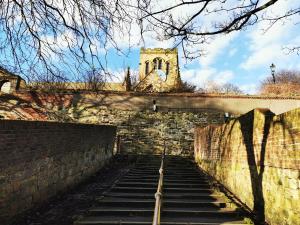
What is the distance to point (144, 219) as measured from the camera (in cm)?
543

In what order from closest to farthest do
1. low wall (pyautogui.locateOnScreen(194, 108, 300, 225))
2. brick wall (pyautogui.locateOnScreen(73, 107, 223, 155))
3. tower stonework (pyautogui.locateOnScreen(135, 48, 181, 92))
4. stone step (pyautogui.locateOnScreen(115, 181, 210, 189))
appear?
low wall (pyautogui.locateOnScreen(194, 108, 300, 225)) → stone step (pyautogui.locateOnScreen(115, 181, 210, 189)) → brick wall (pyautogui.locateOnScreen(73, 107, 223, 155)) → tower stonework (pyautogui.locateOnScreen(135, 48, 181, 92))

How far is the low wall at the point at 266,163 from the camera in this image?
13.9 feet

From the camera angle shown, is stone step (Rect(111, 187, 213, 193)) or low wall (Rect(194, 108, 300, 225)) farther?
stone step (Rect(111, 187, 213, 193))

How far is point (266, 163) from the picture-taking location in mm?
5391

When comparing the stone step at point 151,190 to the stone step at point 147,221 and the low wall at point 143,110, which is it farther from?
the low wall at point 143,110

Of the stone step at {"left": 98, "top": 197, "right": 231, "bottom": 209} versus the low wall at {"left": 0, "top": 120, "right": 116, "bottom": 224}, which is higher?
the low wall at {"left": 0, "top": 120, "right": 116, "bottom": 224}

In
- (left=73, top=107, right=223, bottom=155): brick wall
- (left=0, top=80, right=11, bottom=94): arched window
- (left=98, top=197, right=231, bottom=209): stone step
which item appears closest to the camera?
(left=98, top=197, right=231, bottom=209): stone step

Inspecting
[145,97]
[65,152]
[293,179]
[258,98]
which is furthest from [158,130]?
[293,179]

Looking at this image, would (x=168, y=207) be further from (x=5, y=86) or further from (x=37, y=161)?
(x=5, y=86)

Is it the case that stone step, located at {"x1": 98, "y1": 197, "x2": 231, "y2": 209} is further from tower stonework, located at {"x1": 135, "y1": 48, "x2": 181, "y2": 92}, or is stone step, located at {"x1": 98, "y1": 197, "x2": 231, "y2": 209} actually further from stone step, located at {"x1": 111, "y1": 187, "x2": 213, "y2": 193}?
tower stonework, located at {"x1": 135, "y1": 48, "x2": 181, "y2": 92}

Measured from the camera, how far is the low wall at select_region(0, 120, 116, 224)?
4863 mm

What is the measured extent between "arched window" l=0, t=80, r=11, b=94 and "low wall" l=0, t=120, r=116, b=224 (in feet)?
43.5

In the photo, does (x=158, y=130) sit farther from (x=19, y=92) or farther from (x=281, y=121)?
(x=281, y=121)

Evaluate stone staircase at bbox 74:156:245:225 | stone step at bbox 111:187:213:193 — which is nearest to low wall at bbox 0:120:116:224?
stone staircase at bbox 74:156:245:225
